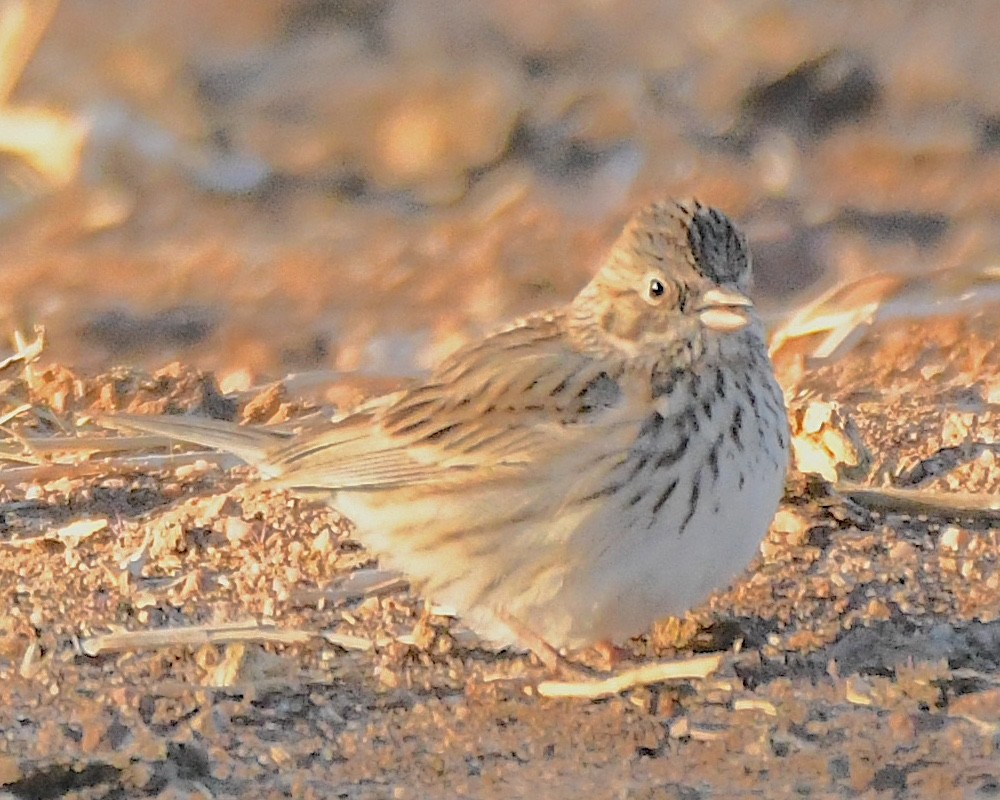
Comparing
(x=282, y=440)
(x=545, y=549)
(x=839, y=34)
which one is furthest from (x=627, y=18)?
(x=545, y=549)

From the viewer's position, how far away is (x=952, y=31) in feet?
40.7

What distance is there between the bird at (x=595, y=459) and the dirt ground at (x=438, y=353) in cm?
25

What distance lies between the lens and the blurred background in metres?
9.21

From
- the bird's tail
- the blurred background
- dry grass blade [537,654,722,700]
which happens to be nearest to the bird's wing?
the bird's tail

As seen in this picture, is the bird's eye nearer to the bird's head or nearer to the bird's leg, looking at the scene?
the bird's head

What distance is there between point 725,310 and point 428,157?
578 centimetres

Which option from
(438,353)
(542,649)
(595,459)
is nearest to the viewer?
(595,459)

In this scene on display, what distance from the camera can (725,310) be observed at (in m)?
5.35

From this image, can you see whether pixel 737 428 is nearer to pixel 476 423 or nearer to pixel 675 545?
pixel 675 545

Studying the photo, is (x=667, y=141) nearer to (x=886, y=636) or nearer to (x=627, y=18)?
(x=627, y=18)

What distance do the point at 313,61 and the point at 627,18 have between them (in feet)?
5.83

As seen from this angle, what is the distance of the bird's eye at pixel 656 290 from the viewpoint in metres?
5.46

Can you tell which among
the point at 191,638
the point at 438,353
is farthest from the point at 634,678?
the point at 438,353

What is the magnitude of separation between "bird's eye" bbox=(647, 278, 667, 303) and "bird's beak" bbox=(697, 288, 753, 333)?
0.38 feet
